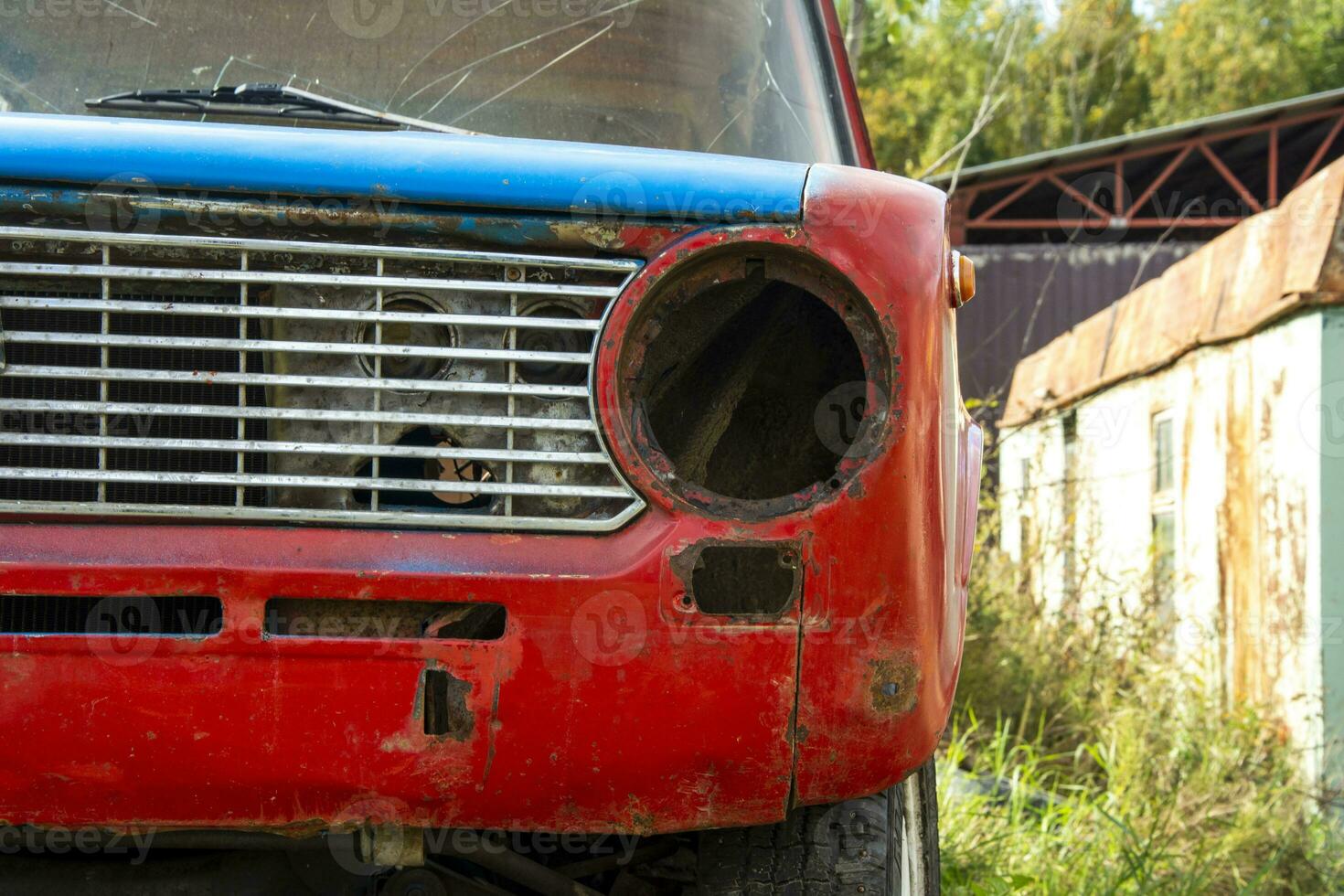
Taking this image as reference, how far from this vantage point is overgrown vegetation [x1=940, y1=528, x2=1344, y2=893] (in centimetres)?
386

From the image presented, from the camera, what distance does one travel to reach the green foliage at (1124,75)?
31406 mm

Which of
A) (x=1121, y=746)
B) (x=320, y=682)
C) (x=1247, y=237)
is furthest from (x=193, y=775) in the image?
(x=1247, y=237)

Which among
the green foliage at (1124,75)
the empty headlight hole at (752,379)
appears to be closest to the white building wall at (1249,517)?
the empty headlight hole at (752,379)

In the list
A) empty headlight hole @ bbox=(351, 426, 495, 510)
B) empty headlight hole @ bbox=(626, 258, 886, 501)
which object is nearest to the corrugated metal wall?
empty headlight hole @ bbox=(626, 258, 886, 501)

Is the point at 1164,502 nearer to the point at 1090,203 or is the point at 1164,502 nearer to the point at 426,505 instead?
the point at 426,505

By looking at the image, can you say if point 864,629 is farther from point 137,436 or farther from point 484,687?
point 137,436

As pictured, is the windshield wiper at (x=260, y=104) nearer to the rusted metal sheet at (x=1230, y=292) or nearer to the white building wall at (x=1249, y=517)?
the rusted metal sheet at (x=1230, y=292)

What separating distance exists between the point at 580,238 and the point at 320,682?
2.11ft

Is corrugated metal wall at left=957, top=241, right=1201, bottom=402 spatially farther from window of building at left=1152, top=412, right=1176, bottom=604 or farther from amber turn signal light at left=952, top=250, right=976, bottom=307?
amber turn signal light at left=952, top=250, right=976, bottom=307

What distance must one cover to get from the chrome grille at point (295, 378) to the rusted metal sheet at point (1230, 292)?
11.7 ft

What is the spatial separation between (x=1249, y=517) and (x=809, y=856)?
415 cm

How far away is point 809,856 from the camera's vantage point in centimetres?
193

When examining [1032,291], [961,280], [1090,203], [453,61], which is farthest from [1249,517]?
[1032,291]

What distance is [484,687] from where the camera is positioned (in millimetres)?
1681
